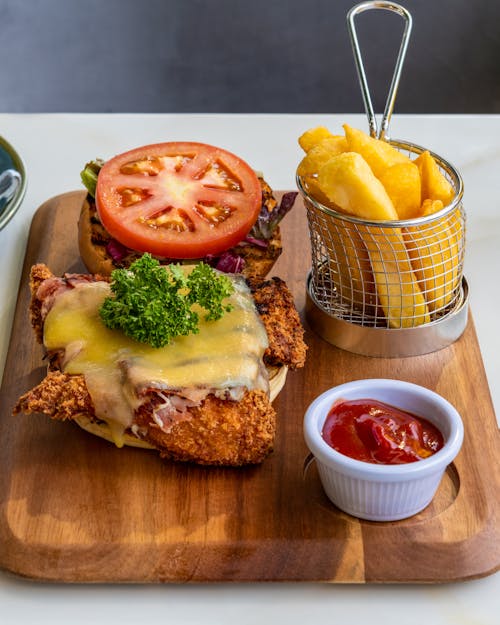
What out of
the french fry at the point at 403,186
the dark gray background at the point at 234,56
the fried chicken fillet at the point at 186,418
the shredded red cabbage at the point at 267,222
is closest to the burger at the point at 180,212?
the shredded red cabbage at the point at 267,222

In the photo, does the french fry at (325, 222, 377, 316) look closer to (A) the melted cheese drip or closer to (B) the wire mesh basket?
(B) the wire mesh basket

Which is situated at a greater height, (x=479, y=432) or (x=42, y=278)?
(x=42, y=278)

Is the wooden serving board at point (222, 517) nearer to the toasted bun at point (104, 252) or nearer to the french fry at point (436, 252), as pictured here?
the french fry at point (436, 252)

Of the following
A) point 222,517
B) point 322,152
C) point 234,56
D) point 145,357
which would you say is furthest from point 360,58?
point 234,56

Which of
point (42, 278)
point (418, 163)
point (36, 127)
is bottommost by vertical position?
point (36, 127)

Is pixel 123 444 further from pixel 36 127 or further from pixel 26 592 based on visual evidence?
pixel 36 127

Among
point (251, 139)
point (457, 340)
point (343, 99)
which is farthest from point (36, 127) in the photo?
point (343, 99)

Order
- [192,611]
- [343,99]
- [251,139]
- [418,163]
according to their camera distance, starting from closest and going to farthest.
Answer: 1. [192,611]
2. [418,163]
3. [251,139]
4. [343,99]
